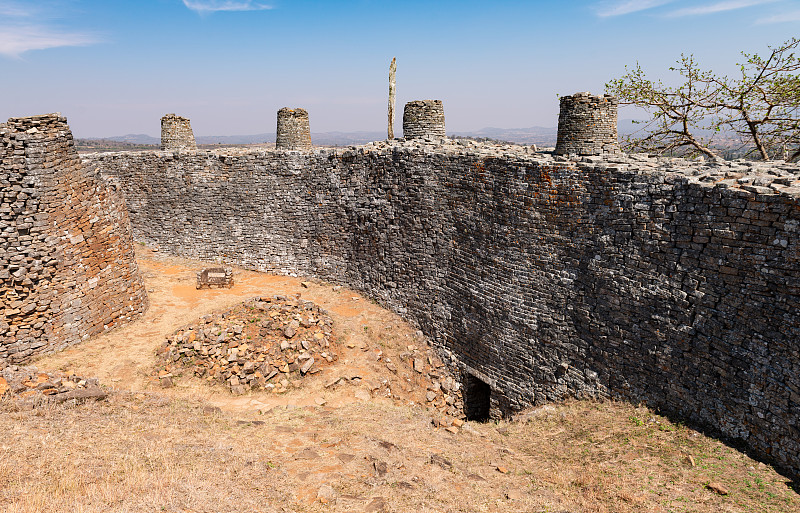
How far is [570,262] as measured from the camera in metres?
10.4

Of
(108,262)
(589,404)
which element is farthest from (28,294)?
(589,404)

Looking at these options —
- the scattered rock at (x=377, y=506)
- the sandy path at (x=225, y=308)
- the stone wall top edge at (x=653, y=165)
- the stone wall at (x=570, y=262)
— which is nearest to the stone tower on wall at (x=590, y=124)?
the stone wall top edge at (x=653, y=165)

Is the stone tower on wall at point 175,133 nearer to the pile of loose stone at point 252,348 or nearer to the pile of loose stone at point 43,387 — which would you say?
the pile of loose stone at point 252,348

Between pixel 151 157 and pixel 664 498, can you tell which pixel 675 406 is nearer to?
pixel 664 498

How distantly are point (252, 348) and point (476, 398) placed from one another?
6.38 m

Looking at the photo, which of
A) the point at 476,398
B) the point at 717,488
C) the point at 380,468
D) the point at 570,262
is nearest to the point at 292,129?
the point at 476,398

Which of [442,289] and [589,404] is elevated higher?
[442,289]

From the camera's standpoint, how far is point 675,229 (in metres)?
8.48

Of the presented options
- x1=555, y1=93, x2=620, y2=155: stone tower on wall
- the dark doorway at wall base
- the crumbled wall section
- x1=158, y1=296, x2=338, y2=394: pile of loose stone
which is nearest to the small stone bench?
the crumbled wall section

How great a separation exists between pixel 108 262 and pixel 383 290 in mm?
8163

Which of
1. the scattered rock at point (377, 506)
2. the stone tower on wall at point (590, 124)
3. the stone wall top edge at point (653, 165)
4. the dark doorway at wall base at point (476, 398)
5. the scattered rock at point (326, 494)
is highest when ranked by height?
the stone tower on wall at point (590, 124)

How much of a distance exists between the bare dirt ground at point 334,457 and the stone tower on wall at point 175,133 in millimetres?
12914

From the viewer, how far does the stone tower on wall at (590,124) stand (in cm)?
1174

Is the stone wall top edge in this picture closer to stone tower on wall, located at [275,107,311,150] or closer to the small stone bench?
stone tower on wall, located at [275,107,311,150]
